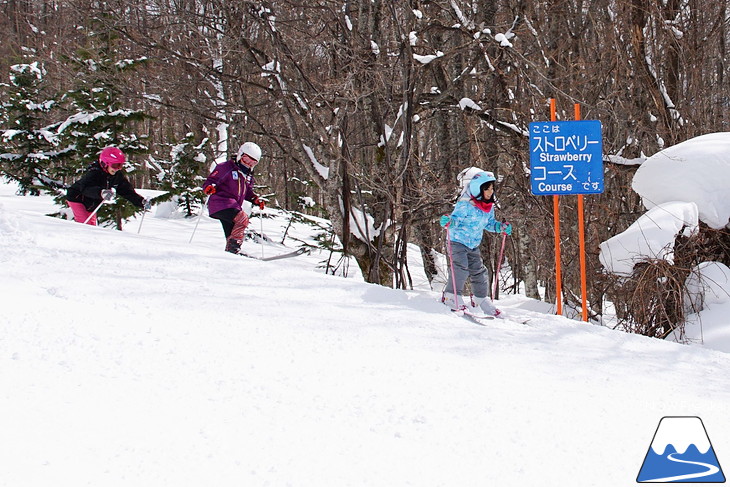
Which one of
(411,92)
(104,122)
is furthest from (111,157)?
(104,122)

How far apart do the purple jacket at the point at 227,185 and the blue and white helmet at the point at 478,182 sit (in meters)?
2.99

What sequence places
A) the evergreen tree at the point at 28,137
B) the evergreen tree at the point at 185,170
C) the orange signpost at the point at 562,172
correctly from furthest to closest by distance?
the evergreen tree at the point at 28,137
the evergreen tree at the point at 185,170
the orange signpost at the point at 562,172

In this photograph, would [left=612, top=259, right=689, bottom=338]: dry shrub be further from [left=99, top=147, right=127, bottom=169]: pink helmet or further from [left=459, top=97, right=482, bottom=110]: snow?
[left=99, top=147, right=127, bottom=169]: pink helmet

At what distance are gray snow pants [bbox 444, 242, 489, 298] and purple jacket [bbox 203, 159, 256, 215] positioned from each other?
2.89m

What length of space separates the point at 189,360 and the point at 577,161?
4631mm

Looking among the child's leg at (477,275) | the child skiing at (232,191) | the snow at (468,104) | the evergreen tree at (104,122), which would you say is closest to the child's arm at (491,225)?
the child's leg at (477,275)

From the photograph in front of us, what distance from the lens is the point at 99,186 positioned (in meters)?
7.65

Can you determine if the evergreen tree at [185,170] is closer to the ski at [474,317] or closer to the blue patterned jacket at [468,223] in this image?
the blue patterned jacket at [468,223]

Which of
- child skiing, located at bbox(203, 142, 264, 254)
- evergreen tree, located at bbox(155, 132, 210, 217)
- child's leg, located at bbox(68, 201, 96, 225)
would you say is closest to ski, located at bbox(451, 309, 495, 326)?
child skiing, located at bbox(203, 142, 264, 254)

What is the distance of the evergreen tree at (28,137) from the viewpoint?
60.0ft

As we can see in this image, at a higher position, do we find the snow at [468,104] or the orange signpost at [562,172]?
the snow at [468,104]

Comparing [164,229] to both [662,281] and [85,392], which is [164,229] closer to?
[662,281]

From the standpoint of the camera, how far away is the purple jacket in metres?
7.46

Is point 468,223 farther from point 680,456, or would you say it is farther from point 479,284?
point 680,456
